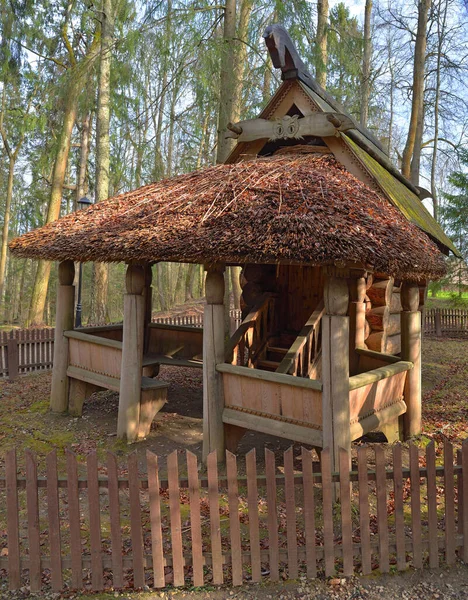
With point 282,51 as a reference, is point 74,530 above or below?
below

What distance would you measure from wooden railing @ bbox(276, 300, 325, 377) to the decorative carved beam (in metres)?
2.72

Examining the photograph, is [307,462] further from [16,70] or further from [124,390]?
[16,70]

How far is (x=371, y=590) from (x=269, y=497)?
3.38ft

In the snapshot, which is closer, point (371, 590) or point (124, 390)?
point (371, 590)

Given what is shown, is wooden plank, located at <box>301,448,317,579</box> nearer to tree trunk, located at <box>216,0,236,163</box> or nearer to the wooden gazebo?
the wooden gazebo

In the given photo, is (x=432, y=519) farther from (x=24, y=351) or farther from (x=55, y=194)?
(x=55, y=194)

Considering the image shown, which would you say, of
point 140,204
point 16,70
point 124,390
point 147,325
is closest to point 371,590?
point 124,390

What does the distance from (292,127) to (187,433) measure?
201 inches

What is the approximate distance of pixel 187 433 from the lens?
7.70 meters

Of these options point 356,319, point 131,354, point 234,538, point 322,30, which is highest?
point 322,30

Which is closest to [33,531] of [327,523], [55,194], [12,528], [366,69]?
[12,528]

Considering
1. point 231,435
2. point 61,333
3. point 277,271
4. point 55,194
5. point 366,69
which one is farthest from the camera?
point 366,69

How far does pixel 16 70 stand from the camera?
17797mm

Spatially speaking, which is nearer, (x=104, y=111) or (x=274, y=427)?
(x=274, y=427)
